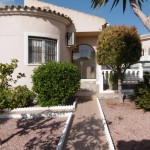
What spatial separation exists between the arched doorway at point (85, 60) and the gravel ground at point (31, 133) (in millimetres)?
8878

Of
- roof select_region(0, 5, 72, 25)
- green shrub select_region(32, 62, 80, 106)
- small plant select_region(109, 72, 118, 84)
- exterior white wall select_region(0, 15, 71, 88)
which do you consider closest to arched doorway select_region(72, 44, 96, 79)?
small plant select_region(109, 72, 118, 84)

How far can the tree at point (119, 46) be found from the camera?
12375 millimetres

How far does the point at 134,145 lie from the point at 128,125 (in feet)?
6.74

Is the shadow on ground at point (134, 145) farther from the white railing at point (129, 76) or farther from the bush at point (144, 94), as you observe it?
the white railing at point (129, 76)

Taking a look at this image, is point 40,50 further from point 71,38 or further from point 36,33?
point 71,38

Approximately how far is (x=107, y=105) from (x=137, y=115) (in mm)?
2357

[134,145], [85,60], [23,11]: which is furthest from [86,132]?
[85,60]

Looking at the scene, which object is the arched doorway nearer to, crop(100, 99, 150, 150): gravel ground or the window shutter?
the window shutter

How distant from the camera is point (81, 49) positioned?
731 inches

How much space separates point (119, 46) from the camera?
40.3ft

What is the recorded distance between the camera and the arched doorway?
18.5 metres

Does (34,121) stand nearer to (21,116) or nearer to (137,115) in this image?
(21,116)

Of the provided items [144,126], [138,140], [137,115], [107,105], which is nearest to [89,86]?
[107,105]

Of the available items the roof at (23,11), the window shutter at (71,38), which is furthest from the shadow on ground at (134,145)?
the window shutter at (71,38)
